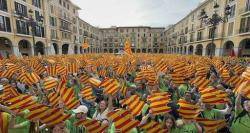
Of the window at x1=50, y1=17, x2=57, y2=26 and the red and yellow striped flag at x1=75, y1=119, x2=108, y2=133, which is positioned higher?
the window at x1=50, y1=17, x2=57, y2=26

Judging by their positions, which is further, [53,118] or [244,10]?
[244,10]

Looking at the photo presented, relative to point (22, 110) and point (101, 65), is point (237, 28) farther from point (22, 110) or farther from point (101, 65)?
point (22, 110)

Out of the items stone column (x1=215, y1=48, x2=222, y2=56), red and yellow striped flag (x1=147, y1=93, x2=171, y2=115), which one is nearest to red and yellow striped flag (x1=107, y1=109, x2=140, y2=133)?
red and yellow striped flag (x1=147, y1=93, x2=171, y2=115)

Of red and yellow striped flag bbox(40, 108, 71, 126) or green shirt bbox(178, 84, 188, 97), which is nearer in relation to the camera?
red and yellow striped flag bbox(40, 108, 71, 126)

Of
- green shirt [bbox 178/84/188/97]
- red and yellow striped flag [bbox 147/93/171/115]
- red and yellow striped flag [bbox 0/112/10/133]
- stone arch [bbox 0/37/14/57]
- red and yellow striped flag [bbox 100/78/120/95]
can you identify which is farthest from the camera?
stone arch [bbox 0/37/14/57]

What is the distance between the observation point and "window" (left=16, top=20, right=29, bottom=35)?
3150 centimetres

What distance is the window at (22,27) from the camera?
31505 mm

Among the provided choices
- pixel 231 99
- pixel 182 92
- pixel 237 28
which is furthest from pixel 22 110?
pixel 237 28

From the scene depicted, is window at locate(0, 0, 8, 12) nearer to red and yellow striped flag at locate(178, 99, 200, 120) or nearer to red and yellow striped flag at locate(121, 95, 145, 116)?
red and yellow striped flag at locate(121, 95, 145, 116)

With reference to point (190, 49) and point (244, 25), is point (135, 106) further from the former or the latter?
point (190, 49)

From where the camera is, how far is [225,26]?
1363 inches

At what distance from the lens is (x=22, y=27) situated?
3250 centimetres

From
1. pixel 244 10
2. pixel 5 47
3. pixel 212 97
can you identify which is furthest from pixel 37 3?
pixel 212 97

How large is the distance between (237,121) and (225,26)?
34064 millimetres
